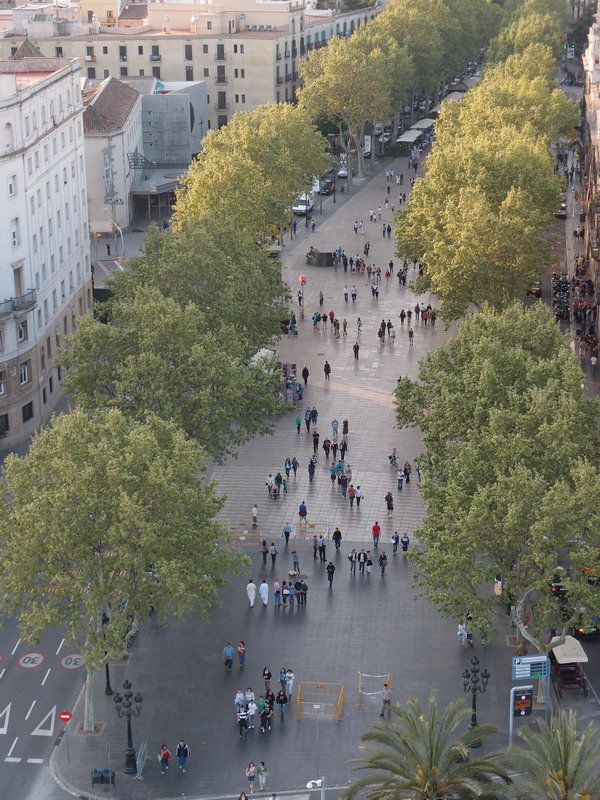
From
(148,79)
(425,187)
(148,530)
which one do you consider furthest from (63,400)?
(148,79)

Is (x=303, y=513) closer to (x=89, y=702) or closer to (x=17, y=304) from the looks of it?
(x=89, y=702)

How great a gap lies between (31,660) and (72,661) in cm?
158

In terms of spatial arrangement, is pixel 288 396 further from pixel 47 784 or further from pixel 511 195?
pixel 47 784

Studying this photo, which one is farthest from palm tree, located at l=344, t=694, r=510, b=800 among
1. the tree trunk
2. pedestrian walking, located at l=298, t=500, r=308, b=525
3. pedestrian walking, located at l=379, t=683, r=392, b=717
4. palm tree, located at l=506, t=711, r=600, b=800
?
pedestrian walking, located at l=298, t=500, r=308, b=525

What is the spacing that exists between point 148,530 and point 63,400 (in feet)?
116

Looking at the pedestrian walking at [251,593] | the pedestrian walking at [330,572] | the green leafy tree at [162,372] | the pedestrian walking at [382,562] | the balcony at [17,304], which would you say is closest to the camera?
the pedestrian walking at [251,593]

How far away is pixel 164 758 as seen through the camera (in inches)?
1769

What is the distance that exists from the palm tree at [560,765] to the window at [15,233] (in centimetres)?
4472

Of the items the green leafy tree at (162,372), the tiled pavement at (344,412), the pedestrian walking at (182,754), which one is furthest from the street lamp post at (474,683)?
the green leafy tree at (162,372)

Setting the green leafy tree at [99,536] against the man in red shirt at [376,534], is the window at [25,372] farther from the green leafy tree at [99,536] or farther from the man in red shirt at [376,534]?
the green leafy tree at [99,536]

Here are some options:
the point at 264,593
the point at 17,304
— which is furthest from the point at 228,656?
the point at 17,304

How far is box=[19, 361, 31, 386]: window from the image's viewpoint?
7238 cm

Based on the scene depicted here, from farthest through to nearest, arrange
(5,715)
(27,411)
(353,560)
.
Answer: (27,411)
(353,560)
(5,715)

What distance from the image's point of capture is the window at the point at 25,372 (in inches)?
2849
